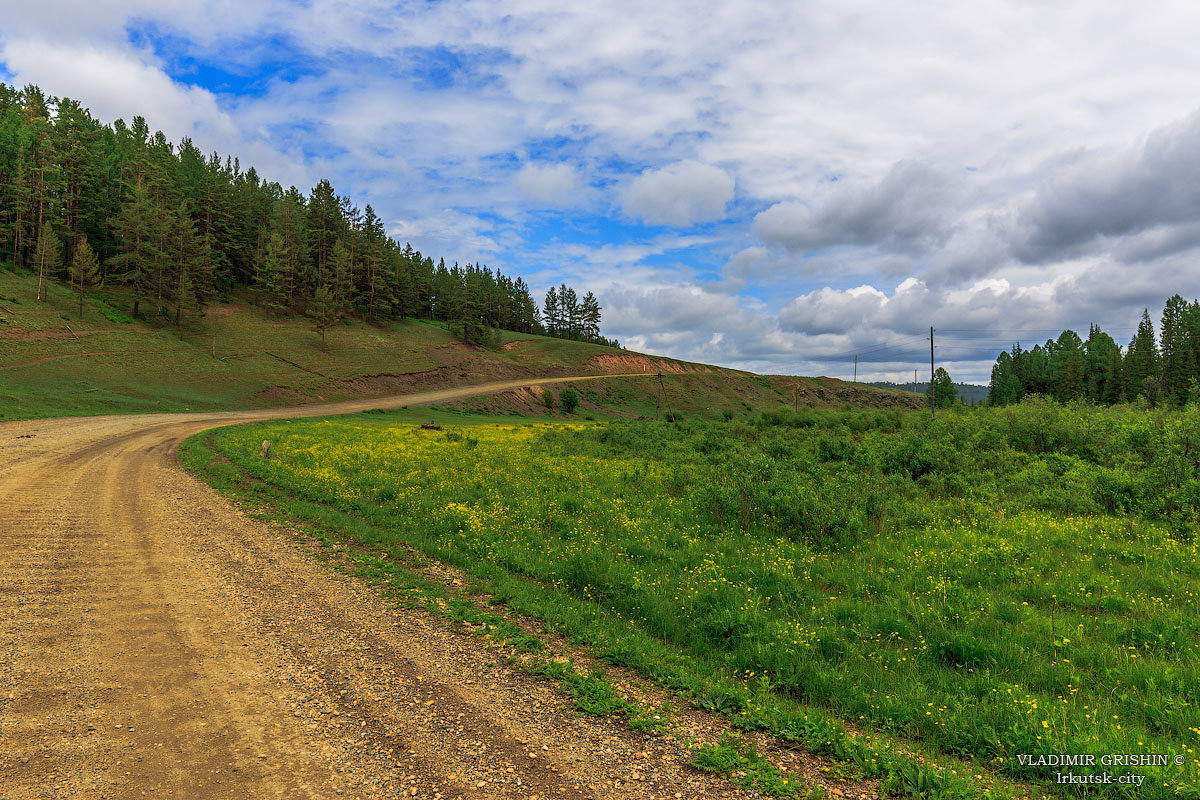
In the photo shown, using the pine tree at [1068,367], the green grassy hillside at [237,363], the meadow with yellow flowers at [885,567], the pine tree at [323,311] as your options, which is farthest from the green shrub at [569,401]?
the pine tree at [1068,367]

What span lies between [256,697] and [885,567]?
10.9 meters

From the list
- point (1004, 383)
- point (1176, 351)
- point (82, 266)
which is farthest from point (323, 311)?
point (1004, 383)

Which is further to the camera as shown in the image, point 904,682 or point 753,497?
point 753,497

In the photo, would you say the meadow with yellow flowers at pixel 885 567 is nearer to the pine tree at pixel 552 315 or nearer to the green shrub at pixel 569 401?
the green shrub at pixel 569 401

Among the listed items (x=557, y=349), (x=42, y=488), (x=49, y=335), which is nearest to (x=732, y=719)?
(x=42, y=488)

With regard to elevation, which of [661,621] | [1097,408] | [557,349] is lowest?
[661,621]

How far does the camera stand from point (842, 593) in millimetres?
9266

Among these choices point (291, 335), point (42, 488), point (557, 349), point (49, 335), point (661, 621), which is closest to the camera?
point (661, 621)

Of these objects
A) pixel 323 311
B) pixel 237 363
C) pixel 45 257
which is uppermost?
pixel 45 257

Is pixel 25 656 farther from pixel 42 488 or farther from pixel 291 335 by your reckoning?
pixel 291 335

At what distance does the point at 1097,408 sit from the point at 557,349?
9206 centimetres

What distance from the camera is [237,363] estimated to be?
60.0 meters

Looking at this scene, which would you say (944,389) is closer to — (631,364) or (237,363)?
(631,364)

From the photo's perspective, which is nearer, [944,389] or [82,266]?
[82,266]
